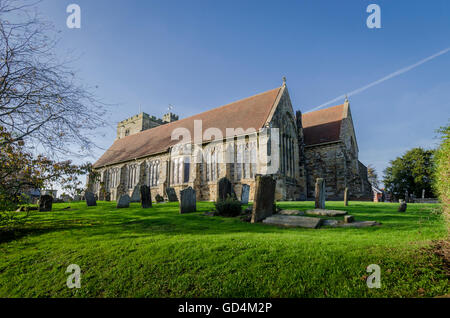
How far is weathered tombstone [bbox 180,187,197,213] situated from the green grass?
382 cm

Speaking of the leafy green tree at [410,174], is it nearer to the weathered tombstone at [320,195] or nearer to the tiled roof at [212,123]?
the tiled roof at [212,123]

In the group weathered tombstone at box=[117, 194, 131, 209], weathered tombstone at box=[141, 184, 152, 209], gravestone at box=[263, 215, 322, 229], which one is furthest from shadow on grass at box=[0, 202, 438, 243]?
weathered tombstone at box=[117, 194, 131, 209]

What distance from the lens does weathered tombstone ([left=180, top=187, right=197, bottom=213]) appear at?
1015 cm

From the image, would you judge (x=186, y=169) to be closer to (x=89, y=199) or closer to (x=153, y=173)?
(x=153, y=173)

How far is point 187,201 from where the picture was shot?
33.8 ft

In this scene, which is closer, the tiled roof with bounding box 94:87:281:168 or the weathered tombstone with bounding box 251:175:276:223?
the weathered tombstone with bounding box 251:175:276:223

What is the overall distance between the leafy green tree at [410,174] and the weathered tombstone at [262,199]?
2941 centimetres

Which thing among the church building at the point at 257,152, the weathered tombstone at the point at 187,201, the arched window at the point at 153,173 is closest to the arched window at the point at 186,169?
the church building at the point at 257,152

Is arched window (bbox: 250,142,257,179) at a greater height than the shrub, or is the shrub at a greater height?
arched window (bbox: 250,142,257,179)

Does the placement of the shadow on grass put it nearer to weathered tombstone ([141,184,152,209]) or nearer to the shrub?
the shrub

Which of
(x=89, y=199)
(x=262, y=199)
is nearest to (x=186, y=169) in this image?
(x=89, y=199)

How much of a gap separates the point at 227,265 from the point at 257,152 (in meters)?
14.6
